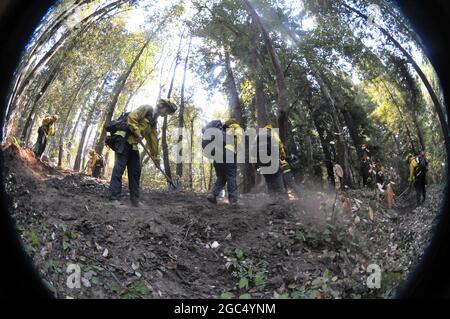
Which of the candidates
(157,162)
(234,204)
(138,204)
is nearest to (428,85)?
(234,204)

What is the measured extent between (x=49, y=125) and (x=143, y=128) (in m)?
0.71

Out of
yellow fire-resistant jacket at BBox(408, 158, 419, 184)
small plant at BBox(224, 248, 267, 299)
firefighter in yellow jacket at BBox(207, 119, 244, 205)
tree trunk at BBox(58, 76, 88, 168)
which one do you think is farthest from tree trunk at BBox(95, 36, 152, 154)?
yellow fire-resistant jacket at BBox(408, 158, 419, 184)

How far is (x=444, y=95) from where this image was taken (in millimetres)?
1887

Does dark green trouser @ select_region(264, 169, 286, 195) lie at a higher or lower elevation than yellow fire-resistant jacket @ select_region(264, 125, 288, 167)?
lower

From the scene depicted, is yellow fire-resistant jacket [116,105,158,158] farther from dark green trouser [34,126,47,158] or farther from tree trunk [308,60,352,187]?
tree trunk [308,60,352,187]

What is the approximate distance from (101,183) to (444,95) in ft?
8.16

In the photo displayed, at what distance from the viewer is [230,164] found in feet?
9.81

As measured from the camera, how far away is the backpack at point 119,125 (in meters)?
3.12

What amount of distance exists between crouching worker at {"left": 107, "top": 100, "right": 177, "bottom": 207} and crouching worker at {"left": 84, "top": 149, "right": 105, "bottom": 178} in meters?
0.11

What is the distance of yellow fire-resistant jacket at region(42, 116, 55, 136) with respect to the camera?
9.27ft

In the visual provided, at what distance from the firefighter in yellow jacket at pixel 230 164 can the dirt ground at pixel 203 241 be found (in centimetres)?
13

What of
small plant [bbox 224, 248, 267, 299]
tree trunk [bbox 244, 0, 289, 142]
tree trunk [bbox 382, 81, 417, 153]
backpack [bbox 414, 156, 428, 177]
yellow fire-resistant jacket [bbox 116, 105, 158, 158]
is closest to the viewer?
backpack [bbox 414, 156, 428, 177]

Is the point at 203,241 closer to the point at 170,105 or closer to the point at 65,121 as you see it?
the point at 170,105
